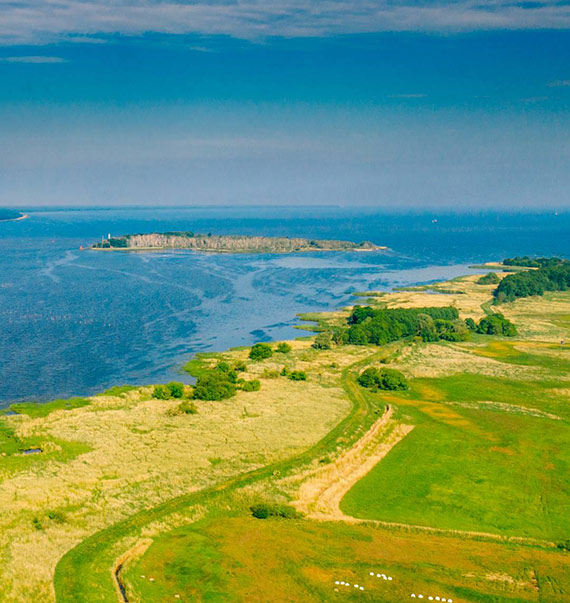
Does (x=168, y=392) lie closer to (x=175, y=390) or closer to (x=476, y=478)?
(x=175, y=390)

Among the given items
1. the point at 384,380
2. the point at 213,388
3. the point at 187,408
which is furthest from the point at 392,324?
the point at 187,408

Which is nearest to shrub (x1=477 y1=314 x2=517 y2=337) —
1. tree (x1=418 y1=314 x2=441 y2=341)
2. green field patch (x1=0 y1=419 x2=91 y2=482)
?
Answer: tree (x1=418 y1=314 x2=441 y2=341)

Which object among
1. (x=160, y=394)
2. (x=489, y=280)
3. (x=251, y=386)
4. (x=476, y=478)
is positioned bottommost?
(x=476, y=478)

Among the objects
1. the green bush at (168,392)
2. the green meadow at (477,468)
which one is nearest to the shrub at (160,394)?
the green bush at (168,392)

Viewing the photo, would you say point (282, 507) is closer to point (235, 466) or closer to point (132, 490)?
point (235, 466)

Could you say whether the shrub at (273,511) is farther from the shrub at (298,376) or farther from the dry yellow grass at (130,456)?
the shrub at (298,376)

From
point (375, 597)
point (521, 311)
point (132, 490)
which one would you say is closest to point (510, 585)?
point (375, 597)
